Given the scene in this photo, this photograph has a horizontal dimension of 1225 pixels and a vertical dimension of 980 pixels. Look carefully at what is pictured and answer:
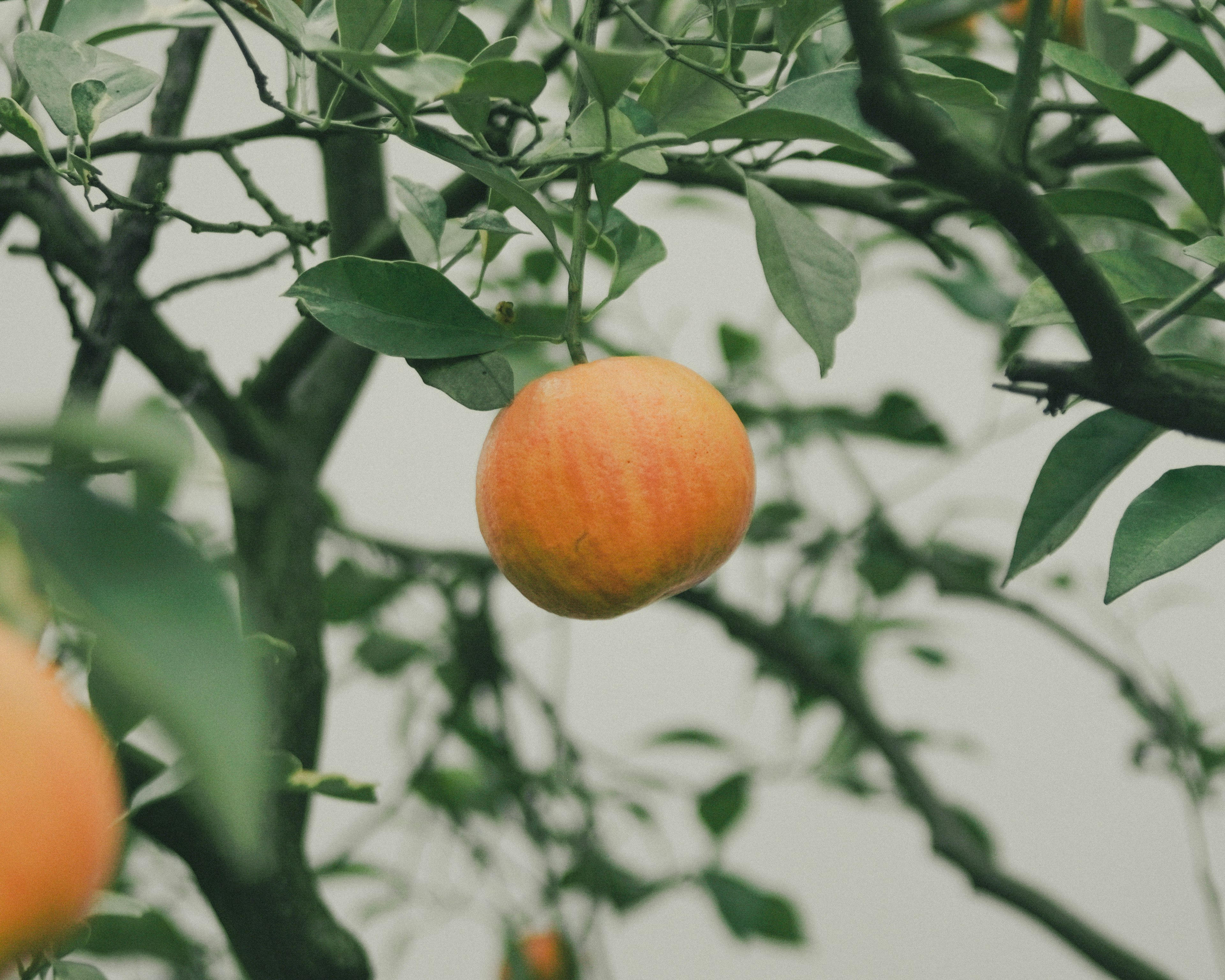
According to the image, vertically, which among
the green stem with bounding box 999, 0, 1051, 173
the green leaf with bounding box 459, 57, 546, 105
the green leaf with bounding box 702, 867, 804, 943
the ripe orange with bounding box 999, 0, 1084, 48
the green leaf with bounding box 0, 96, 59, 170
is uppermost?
the ripe orange with bounding box 999, 0, 1084, 48

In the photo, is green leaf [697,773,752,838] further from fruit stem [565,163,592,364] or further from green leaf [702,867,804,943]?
fruit stem [565,163,592,364]

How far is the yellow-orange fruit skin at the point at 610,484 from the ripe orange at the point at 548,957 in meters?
0.63

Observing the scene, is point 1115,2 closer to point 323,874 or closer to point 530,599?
point 530,599

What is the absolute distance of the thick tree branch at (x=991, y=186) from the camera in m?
0.21

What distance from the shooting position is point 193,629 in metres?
0.11

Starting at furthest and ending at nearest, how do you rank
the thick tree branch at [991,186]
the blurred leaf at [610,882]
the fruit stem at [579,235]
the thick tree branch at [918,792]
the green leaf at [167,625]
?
the blurred leaf at [610,882]
the thick tree branch at [918,792]
the fruit stem at [579,235]
the thick tree branch at [991,186]
the green leaf at [167,625]

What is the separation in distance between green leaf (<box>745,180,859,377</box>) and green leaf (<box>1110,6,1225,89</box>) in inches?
4.8

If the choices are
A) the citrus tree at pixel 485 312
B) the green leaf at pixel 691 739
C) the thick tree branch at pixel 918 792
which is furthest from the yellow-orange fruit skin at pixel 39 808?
the green leaf at pixel 691 739

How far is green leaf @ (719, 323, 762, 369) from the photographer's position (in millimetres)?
965

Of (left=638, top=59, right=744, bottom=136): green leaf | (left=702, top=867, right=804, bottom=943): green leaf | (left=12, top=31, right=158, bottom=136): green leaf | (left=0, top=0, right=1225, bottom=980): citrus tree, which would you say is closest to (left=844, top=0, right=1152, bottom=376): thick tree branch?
(left=0, top=0, right=1225, bottom=980): citrus tree

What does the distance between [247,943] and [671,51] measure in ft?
1.37

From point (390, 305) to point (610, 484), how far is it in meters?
0.09

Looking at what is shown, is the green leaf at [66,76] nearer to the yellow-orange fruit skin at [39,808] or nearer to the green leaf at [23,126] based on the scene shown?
the green leaf at [23,126]

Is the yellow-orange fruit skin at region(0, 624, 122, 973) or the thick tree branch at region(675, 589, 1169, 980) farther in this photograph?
the thick tree branch at region(675, 589, 1169, 980)
